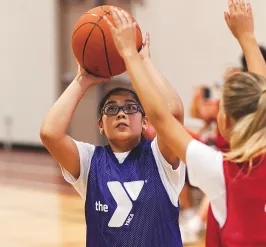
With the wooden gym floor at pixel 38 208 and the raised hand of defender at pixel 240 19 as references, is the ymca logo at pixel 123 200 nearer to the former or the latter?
the raised hand of defender at pixel 240 19

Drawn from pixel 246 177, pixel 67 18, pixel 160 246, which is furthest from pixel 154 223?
pixel 67 18

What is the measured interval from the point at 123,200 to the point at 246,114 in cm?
81

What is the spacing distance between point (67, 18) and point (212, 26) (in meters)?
3.13

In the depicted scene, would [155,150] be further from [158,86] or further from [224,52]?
[224,52]

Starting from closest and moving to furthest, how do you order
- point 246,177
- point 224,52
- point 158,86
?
point 246,177 → point 158,86 → point 224,52

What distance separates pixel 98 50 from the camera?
9.41ft

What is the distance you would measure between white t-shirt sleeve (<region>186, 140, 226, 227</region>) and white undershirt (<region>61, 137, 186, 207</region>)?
63 cm

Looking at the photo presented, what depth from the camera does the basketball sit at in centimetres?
284

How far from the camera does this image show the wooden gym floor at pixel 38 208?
5961 millimetres

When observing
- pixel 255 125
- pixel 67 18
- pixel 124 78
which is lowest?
pixel 124 78

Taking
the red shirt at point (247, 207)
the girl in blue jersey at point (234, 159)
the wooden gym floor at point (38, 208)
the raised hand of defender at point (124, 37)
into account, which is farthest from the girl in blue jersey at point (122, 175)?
the wooden gym floor at point (38, 208)

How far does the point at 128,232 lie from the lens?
109 inches

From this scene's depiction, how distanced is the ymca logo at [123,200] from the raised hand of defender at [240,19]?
73 cm

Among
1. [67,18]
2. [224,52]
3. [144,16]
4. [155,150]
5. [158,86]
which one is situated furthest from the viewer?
[67,18]
